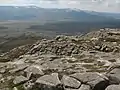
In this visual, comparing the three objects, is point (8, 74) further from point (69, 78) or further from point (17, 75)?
point (69, 78)

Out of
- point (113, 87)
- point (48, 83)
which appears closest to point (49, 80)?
point (48, 83)

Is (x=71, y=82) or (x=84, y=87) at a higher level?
(x=71, y=82)

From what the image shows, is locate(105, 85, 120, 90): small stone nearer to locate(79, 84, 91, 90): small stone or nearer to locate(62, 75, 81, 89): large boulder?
locate(79, 84, 91, 90): small stone

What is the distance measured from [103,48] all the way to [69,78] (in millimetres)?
22008

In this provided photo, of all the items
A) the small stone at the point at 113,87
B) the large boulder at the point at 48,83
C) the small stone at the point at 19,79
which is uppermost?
the small stone at the point at 113,87

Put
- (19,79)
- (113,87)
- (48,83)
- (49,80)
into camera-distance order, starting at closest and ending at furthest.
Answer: (113,87)
(48,83)
(49,80)
(19,79)

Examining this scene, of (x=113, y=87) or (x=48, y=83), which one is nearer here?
(x=113, y=87)

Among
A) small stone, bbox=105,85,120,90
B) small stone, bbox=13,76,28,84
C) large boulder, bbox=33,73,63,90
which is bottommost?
small stone, bbox=13,76,28,84

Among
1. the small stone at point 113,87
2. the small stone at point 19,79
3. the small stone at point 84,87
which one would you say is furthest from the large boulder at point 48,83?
the small stone at point 113,87

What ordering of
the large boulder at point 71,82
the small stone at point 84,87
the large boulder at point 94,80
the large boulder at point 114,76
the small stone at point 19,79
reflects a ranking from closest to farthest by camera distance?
the small stone at point 84,87, the large boulder at point 94,80, the large boulder at point 71,82, the large boulder at point 114,76, the small stone at point 19,79

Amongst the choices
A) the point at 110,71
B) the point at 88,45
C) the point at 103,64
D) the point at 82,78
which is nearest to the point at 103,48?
the point at 88,45

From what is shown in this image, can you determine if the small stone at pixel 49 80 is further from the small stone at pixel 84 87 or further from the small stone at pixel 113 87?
the small stone at pixel 113 87

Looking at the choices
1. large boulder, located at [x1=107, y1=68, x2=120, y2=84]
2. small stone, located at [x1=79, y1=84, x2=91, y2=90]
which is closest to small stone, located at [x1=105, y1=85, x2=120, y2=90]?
large boulder, located at [x1=107, y1=68, x2=120, y2=84]

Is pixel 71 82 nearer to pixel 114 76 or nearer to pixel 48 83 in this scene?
pixel 48 83
